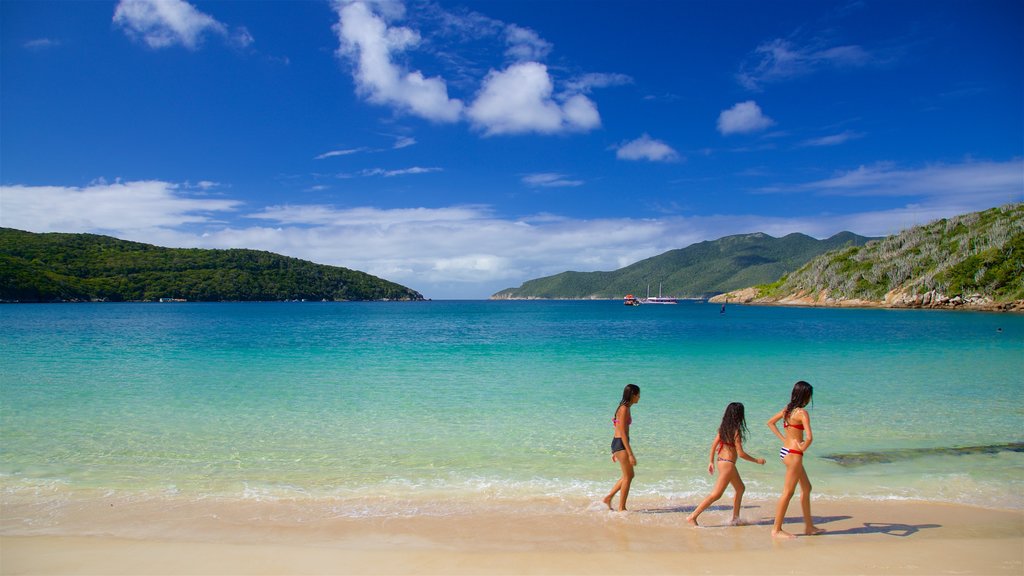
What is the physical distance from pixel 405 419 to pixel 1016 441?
13892 mm

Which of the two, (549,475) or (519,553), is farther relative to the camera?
(549,475)

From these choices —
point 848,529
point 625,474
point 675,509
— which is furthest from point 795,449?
point 625,474

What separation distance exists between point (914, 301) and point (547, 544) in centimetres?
11959

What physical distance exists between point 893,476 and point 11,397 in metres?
23.3

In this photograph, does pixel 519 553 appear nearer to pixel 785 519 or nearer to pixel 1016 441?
pixel 785 519

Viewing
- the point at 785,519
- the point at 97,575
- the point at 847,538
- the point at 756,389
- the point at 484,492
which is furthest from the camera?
the point at 756,389

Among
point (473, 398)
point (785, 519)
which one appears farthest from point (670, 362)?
point (785, 519)

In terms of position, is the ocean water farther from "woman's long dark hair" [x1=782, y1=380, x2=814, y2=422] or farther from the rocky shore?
the rocky shore

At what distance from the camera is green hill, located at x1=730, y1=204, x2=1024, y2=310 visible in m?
88.8

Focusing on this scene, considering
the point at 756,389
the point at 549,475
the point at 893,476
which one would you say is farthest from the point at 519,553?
the point at 756,389

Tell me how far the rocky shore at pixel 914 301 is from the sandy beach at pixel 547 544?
100m

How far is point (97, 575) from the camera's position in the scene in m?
5.63

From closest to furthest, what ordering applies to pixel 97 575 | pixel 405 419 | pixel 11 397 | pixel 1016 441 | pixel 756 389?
1. pixel 97 575
2. pixel 1016 441
3. pixel 405 419
4. pixel 11 397
5. pixel 756 389

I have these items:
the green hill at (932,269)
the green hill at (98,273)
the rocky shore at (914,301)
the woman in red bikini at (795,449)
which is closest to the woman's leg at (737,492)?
the woman in red bikini at (795,449)
